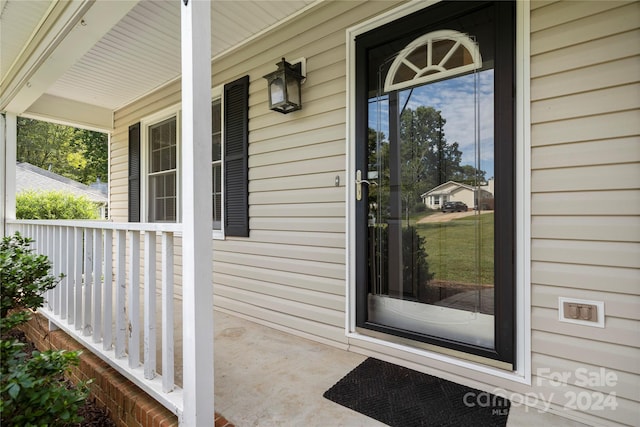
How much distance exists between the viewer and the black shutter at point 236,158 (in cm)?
329

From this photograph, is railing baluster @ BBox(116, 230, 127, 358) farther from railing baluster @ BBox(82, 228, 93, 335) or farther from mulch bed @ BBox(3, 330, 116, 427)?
railing baluster @ BBox(82, 228, 93, 335)

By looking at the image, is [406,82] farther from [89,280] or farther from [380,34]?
[89,280]

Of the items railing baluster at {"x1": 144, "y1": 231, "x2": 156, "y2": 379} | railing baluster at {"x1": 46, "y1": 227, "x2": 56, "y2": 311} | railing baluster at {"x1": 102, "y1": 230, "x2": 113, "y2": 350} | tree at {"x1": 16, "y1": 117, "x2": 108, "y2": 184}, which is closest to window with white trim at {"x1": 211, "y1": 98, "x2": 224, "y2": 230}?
railing baluster at {"x1": 46, "y1": 227, "x2": 56, "y2": 311}

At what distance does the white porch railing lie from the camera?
1575 mm

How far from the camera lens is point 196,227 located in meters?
1.34

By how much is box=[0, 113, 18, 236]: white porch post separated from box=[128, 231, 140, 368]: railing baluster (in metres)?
3.46

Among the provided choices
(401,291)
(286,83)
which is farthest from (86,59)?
(401,291)

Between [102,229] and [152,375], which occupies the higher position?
[102,229]

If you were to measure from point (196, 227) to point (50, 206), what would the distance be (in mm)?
8346

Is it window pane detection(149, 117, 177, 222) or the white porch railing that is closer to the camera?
the white porch railing

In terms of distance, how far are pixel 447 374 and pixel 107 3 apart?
3224mm

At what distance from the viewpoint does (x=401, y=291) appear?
2.33 metres

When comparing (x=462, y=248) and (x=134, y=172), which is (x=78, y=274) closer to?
(x=462, y=248)

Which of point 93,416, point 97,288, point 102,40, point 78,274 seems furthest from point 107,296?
point 102,40
